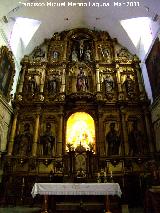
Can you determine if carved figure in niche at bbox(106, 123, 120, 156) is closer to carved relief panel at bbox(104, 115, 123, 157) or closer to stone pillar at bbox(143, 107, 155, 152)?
carved relief panel at bbox(104, 115, 123, 157)

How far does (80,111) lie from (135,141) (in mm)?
3353

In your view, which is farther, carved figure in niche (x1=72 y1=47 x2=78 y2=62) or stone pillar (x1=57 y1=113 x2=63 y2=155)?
carved figure in niche (x1=72 y1=47 x2=78 y2=62)

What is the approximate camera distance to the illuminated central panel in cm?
1150

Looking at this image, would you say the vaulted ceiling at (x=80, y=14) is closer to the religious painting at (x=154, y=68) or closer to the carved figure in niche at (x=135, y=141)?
the religious painting at (x=154, y=68)

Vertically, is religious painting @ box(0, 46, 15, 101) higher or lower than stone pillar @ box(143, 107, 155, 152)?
higher

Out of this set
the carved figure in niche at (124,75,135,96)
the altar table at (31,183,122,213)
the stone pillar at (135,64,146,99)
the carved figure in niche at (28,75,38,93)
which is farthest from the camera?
the carved figure in niche at (28,75,38,93)

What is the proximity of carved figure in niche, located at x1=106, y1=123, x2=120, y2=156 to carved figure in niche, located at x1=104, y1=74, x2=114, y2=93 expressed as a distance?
2.64 m

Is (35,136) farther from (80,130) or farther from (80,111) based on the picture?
(80,111)

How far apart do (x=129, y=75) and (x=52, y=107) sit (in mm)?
5199

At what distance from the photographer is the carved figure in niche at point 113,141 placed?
1088cm

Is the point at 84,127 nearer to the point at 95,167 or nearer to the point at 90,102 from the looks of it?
the point at 90,102

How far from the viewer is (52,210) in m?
7.02

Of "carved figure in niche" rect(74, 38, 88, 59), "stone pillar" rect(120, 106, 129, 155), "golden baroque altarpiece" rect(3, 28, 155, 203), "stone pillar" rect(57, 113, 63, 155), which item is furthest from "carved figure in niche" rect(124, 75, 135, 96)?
"stone pillar" rect(57, 113, 63, 155)

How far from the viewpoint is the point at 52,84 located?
1305 cm
